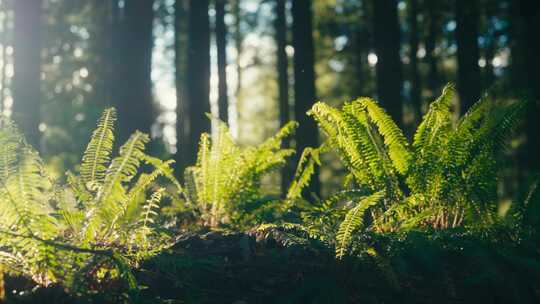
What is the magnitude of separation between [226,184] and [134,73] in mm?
3424

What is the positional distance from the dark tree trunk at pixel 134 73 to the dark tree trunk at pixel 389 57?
11.2 ft

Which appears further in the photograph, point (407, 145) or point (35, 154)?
point (407, 145)

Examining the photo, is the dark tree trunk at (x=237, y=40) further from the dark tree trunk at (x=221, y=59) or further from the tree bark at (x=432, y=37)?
the tree bark at (x=432, y=37)

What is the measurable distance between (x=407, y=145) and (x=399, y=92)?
10.1 ft

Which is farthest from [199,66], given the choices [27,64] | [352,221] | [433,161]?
[352,221]

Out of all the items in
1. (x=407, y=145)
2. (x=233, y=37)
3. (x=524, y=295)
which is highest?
(x=233, y=37)

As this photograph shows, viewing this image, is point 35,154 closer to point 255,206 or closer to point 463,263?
point 255,206

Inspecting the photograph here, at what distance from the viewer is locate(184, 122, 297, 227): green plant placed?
4.95 m

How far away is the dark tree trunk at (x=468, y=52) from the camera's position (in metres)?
10.8

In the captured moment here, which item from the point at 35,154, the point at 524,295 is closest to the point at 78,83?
the point at 35,154

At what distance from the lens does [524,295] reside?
10.0 ft

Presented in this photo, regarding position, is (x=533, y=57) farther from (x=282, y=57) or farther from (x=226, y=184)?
(x=226, y=184)

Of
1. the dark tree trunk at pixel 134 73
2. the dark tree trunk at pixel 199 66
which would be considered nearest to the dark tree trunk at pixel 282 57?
the dark tree trunk at pixel 199 66

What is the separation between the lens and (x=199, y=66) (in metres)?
10.9
